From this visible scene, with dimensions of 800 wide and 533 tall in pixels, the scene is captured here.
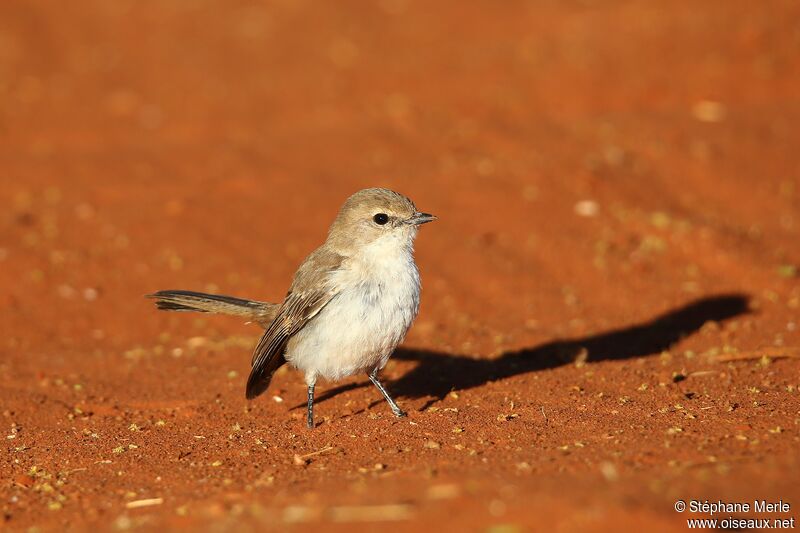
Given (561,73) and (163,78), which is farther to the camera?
(163,78)

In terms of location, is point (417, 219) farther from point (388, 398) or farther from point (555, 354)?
point (555, 354)

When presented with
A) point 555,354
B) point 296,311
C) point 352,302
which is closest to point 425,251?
point 555,354

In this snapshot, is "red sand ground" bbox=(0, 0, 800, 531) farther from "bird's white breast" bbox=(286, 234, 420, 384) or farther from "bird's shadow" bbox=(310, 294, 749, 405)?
"bird's white breast" bbox=(286, 234, 420, 384)

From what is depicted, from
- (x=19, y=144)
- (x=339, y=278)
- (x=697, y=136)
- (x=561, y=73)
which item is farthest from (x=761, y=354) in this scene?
(x=19, y=144)

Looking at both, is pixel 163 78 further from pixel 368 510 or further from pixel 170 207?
pixel 368 510

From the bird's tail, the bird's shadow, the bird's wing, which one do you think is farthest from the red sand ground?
the bird's tail

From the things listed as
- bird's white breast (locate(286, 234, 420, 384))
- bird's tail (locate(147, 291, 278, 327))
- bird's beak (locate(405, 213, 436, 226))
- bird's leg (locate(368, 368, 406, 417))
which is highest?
bird's beak (locate(405, 213, 436, 226))

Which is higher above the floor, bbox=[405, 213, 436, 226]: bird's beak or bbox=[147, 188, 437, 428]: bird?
bbox=[405, 213, 436, 226]: bird's beak
